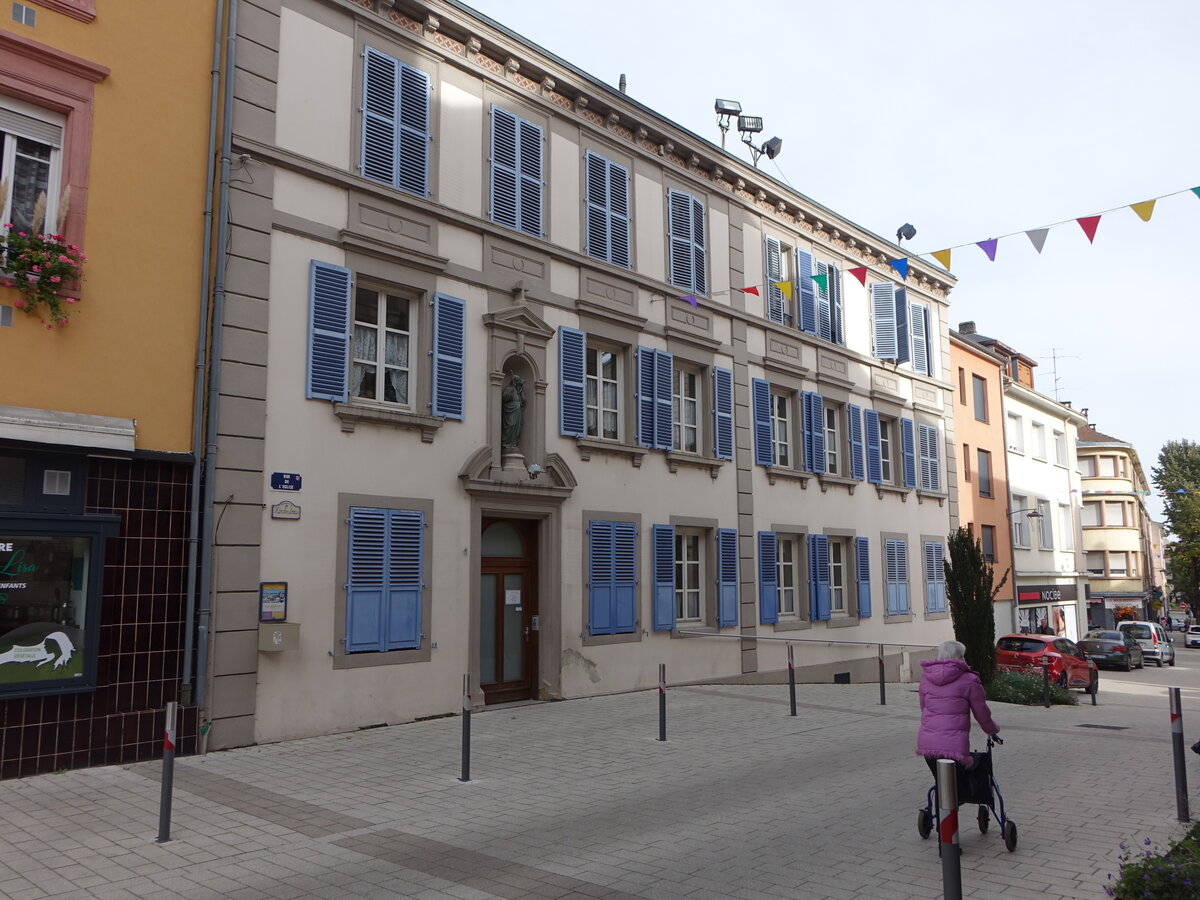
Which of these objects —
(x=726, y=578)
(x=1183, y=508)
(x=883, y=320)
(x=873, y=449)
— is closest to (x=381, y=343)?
(x=726, y=578)

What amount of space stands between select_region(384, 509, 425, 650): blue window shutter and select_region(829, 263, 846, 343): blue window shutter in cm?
1299

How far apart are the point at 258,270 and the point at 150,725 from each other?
17.2 ft

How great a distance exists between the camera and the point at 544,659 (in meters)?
14.5

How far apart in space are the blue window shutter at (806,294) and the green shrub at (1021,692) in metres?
8.35

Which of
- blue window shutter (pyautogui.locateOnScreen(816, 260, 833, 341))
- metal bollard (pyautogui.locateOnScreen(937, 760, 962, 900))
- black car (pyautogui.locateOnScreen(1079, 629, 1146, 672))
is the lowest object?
black car (pyautogui.locateOnScreen(1079, 629, 1146, 672))

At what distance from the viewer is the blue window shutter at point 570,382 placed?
1502cm

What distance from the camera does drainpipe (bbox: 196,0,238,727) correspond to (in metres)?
10.2

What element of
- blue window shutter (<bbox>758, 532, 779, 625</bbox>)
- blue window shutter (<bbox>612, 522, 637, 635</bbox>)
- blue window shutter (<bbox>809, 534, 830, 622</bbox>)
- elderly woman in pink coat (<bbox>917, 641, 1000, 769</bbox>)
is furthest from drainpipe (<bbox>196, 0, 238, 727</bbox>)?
blue window shutter (<bbox>809, 534, 830, 622</bbox>)

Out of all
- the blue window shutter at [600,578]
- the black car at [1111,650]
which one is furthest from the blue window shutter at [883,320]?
the black car at [1111,650]

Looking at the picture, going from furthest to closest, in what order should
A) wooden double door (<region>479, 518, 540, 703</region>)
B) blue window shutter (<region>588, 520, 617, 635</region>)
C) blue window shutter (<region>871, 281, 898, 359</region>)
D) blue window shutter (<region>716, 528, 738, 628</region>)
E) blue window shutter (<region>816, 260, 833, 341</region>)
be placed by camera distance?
blue window shutter (<region>871, 281, 898, 359</region>), blue window shutter (<region>816, 260, 833, 341</region>), blue window shutter (<region>716, 528, 738, 628</region>), blue window shutter (<region>588, 520, 617, 635</region>), wooden double door (<region>479, 518, 540, 703</region>)

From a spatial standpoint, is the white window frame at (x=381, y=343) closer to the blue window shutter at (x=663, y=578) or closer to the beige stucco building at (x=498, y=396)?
the beige stucco building at (x=498, y=396)

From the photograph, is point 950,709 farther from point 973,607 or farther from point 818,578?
point 818,578

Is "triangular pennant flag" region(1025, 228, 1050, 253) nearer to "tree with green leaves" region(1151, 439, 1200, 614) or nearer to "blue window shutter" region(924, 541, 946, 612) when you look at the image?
"blue window shutter" region(924, 541, 946, 612)

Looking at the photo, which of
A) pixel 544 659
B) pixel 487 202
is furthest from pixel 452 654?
pixel 487 202
